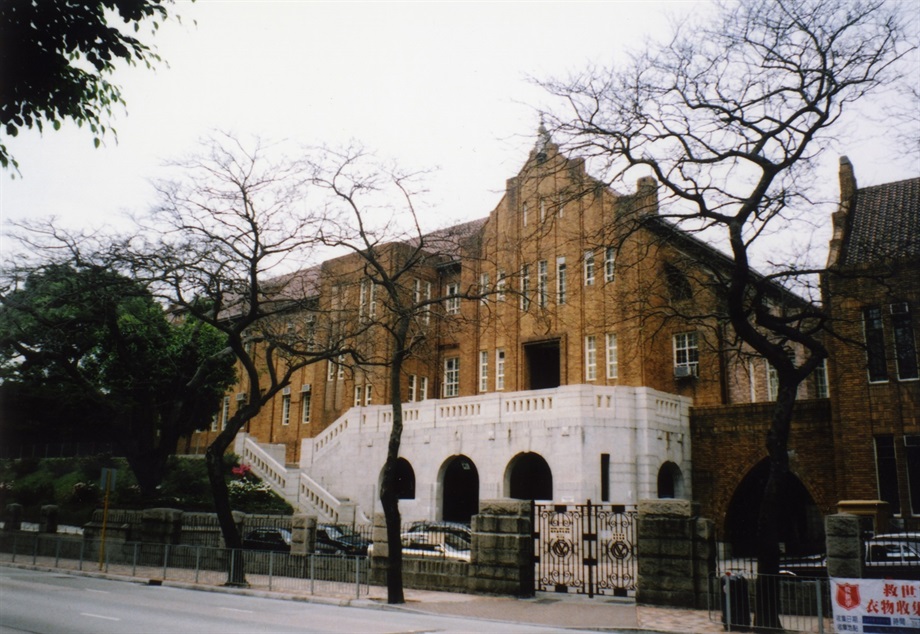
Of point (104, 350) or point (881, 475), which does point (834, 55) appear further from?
point (104, 350)

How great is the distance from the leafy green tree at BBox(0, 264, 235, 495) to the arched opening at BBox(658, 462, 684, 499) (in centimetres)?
1724

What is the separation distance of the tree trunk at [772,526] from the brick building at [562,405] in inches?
428

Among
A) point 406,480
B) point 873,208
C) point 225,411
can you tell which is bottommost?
point 406,480

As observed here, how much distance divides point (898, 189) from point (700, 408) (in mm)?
10809

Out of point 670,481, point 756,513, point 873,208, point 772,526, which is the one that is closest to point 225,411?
point 670,481

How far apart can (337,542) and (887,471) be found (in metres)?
17.9

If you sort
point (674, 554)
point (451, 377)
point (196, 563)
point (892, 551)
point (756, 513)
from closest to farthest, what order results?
point (674, 554) < point (892, 551) < point (196, 563) < point (756, 513) < point (451, 377)

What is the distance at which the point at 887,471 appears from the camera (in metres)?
25.8

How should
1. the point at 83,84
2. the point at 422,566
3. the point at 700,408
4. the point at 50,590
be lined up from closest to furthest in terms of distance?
the point at 83,84
the point at 50,590
the point at 422,566
the point at 700,408

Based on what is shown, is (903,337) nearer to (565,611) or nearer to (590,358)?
(590,358)

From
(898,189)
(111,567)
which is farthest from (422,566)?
(898,189)

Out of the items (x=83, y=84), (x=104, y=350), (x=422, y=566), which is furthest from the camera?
(x=104, y=350)

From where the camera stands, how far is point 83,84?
10.7 meters

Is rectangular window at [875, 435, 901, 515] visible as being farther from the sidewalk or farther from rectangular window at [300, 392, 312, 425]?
rectangular window at [300, 392, 312, 425]
